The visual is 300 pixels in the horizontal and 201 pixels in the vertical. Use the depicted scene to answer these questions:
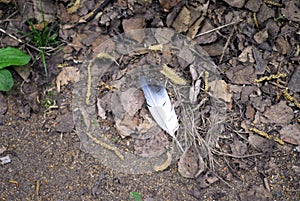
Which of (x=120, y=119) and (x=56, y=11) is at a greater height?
(x=56, y=11)

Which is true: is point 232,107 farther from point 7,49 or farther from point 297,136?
point 7,49


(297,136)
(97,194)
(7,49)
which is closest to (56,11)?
(7,49)

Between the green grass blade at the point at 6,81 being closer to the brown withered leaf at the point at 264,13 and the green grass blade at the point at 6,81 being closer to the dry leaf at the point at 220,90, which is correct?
the dry leaf at the point at 220,90

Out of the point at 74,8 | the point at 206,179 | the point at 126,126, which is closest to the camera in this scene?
the point at 206,179

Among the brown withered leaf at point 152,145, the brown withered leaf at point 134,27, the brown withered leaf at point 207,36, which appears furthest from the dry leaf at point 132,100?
A: the brown withered leaf at point 207,36

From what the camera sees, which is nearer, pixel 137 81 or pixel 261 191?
pixel 261 191

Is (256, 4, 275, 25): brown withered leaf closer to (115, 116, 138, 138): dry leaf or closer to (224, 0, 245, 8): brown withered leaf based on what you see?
(224, 0, 245, 8): brown withered leaf

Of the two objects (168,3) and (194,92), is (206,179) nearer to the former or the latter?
(194,92)

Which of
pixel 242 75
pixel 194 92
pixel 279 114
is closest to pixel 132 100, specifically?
pixel 194 92
